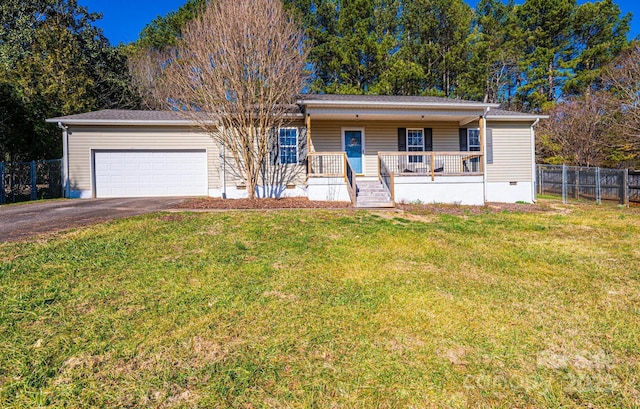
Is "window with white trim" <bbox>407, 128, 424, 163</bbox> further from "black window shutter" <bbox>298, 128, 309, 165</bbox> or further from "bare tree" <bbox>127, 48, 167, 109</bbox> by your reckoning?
"bare tree" <bbox>127, 48, 167, 109</bbox>

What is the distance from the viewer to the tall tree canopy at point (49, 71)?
13.4m

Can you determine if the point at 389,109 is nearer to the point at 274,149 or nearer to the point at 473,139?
the point at 274,149

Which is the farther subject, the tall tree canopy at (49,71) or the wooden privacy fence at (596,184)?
the tall tree canopy at (49,71)

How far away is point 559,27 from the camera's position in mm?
23719

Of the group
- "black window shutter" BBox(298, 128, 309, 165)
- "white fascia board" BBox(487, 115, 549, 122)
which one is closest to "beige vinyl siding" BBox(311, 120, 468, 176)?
"black window shutter" BBox(298, 128, 309, 165)

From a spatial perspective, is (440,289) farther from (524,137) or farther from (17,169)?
(17,169)

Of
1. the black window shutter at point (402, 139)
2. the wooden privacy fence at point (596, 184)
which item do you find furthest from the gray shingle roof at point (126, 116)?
the wooden privacy fence at point (596, 184)

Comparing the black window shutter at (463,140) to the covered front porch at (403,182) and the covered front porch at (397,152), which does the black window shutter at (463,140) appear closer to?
the covered front porch at (397,152)

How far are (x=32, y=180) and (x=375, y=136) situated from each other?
45.1 feet

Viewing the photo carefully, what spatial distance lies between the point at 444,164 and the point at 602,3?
23.7 metres

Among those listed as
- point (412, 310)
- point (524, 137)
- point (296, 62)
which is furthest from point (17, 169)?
point (524, 137)

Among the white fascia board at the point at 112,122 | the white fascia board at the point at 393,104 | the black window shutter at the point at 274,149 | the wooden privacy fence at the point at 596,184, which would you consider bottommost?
the wooden privacy fence at the point at 596,184

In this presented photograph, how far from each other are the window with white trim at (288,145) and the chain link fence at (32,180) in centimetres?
864

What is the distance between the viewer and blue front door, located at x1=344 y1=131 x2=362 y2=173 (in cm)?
1230
